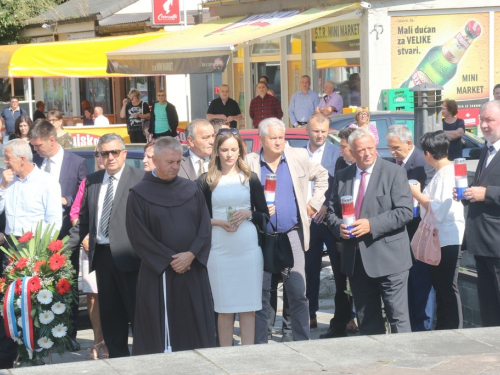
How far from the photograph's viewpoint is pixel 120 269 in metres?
6.96

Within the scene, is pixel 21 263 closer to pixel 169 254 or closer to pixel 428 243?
pixel 169 254

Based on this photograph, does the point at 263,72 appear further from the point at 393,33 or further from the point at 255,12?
the point at 393,33

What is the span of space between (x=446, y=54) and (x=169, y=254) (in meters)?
11.8

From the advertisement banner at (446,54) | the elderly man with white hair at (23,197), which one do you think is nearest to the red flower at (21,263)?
the elderly man with white hair at (23,197)

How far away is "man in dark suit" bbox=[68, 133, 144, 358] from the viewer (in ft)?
22.8

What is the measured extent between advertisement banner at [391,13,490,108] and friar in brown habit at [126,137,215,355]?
11.0m

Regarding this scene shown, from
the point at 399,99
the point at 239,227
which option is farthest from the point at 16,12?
the point at 239,227

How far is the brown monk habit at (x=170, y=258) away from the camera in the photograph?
20.4 ft

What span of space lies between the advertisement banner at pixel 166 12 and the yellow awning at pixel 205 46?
3693 mm

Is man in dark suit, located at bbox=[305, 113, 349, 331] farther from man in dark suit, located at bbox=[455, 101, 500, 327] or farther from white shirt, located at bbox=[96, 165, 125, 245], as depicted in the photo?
white shirt, located at bbox=[96, 165, 125, 245]

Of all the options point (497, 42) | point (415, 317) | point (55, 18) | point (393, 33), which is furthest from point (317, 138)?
point (55, 18)

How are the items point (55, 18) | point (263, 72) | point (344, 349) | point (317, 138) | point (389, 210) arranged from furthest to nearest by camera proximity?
point (55, 18) → point (263, 72) → point (317, 138) → point (389, 210) → point (344, 349)

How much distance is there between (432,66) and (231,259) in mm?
11024

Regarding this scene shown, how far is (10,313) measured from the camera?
22.7 ft
